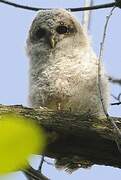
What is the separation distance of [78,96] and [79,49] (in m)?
0.39

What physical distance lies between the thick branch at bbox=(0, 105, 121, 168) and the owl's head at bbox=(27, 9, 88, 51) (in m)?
1.04

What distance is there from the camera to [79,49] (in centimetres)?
296

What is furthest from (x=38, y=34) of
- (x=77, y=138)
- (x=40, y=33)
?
(x=77, y=138)

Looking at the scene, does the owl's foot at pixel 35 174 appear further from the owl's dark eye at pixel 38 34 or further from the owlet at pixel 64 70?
the owl's dark eye at pixel 38 34

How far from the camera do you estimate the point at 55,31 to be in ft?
10.5

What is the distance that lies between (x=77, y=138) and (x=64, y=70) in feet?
2.77

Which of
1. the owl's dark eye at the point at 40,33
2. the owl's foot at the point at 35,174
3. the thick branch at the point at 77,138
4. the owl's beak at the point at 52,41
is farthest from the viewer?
the owl's dark eye at the point at 40,33

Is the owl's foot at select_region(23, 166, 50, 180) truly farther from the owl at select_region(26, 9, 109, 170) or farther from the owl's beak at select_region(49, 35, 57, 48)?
the owl's beak at select_region(49, 35, 57, 48)

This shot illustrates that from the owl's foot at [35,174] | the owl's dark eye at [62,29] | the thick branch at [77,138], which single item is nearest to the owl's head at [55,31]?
the owl's dark eye at [62,29]

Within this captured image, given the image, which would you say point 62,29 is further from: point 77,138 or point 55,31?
point 77,138

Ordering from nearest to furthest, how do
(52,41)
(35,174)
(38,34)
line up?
(35,174)
(52,41)
(38,34)

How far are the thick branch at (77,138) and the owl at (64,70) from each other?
635mm

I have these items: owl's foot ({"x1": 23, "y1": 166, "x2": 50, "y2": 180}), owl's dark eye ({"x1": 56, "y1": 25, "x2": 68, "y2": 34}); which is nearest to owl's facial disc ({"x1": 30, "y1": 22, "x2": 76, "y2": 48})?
owl's dark eye ({"x1": 56, "y1": 25, "x2": 68, "y2": 34})

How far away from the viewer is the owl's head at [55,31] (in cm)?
304
